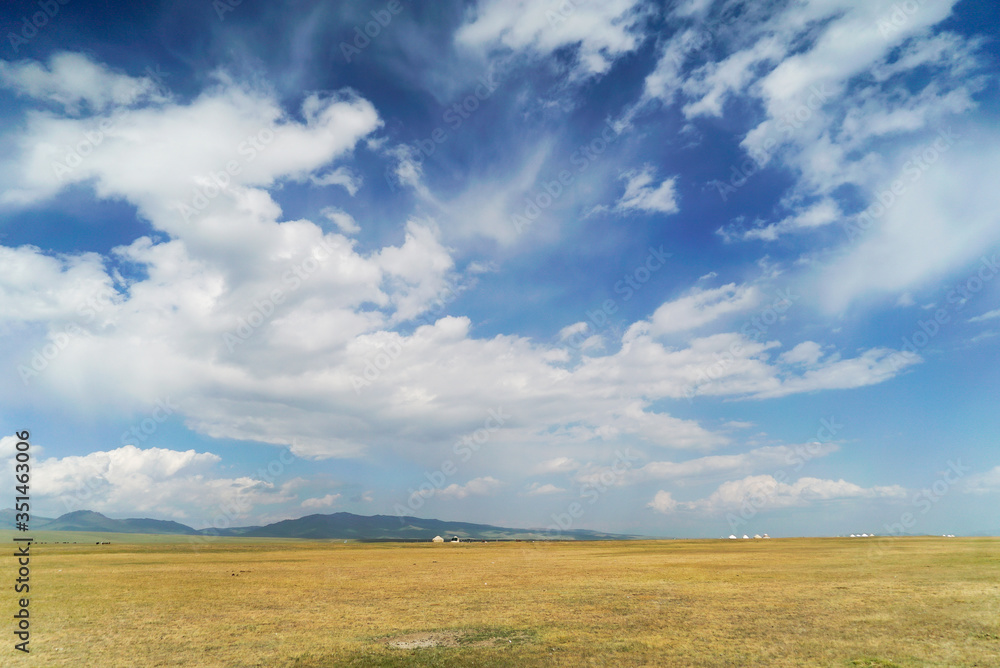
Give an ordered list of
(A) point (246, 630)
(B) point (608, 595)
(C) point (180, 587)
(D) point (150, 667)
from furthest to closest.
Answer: (C) point (180, 587)
(B) point (608, 595)
(A) point (246, 630)
(D) point (150, 667)

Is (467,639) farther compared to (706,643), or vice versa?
(467,639)

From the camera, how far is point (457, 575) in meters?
54.4

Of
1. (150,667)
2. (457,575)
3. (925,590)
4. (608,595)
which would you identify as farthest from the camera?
(457,575)

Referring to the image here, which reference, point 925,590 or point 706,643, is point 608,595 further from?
point 925,590

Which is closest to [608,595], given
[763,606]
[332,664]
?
[763,606]

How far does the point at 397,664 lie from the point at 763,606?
2434 cm

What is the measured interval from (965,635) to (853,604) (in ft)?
28.8

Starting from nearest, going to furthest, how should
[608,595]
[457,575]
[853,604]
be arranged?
[853,604] → [608,595] → [457,575]

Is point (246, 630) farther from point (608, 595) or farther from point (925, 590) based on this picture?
point (925, 590)

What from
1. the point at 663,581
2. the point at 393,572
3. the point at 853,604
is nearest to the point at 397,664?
the point at 853,604

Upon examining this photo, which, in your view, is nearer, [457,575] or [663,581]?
[663,581]

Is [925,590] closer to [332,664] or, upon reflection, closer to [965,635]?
[965,635]

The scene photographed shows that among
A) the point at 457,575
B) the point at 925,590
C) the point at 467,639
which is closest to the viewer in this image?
the point at 467,639

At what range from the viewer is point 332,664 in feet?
67.8
